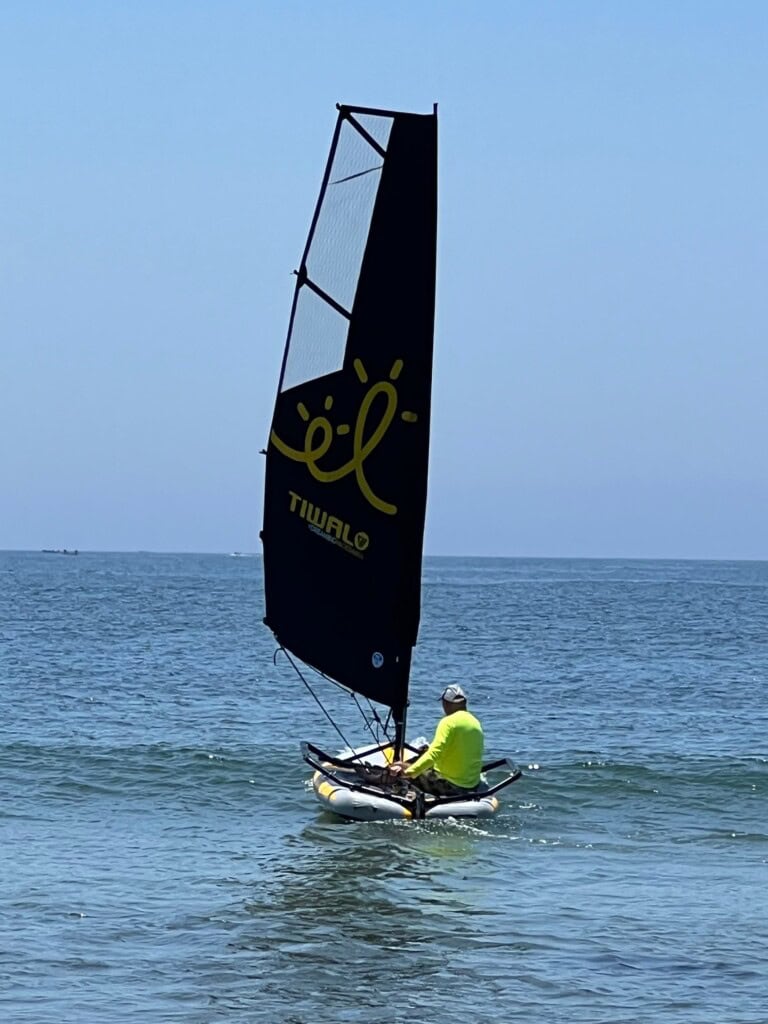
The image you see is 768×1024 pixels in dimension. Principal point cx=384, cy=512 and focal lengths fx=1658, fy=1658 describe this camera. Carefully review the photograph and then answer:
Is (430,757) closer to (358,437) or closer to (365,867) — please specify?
(365,867)

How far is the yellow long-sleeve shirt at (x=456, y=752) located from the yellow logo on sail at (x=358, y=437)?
219 centimetres

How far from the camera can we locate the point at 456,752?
54.7 feet

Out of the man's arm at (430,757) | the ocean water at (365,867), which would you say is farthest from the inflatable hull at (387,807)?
the man's arm at (430,757)

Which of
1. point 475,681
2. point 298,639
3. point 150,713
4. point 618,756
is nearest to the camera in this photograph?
point 298,639

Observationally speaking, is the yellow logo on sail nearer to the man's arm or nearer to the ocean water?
the man's arm

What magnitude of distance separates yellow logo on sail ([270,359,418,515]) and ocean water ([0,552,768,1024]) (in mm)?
3498

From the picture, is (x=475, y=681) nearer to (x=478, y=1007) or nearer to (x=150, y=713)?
(x=150, y=713)

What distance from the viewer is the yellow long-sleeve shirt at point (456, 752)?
16.5 meters

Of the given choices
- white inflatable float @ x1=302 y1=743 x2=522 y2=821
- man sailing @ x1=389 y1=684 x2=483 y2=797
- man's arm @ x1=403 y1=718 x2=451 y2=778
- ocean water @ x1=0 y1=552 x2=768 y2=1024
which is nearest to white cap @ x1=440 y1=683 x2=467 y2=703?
man sailing @ x1=389 y1=684 x2=483 y2=797

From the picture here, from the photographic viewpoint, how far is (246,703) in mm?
30031

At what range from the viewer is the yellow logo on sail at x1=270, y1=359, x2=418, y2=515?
16141 millimetres

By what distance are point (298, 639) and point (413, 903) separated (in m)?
4.32

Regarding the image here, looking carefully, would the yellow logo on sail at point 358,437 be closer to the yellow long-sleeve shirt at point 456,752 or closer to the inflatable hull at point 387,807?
the yellow long-sleeve shirt at point 456,752

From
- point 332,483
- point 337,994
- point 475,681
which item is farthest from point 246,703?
point 337,994
